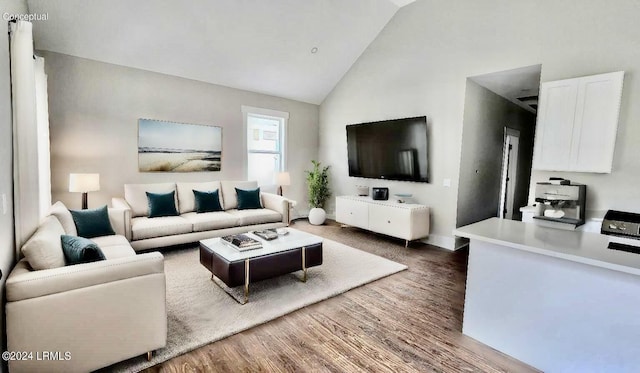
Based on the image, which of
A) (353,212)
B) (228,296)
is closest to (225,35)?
(353,212)

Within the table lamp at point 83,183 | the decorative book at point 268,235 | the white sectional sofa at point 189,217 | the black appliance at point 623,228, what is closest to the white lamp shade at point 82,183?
the table lamp at point 83,183

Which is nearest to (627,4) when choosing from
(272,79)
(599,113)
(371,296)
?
(599,113)

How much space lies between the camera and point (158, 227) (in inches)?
153

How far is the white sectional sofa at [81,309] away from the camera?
1.59 m

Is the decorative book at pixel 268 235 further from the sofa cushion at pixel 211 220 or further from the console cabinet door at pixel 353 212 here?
the console cabinet door at pixel 353 212

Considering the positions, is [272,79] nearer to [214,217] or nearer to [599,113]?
[214,217]

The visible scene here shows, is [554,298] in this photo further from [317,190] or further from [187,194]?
[317,190]

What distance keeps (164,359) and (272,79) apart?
4853mm

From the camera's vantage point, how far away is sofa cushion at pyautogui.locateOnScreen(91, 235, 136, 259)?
107 inches

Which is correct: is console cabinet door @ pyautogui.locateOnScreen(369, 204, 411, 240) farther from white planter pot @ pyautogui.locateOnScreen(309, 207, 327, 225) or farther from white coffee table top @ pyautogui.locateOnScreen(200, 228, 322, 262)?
white coffee table top @ pyautogui.locateOnScreen(200, 228, 322, 262)

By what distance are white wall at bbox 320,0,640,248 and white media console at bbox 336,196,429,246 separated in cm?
35

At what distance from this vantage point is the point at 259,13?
4.22 m

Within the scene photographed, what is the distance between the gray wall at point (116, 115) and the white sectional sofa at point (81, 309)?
274 centimetres

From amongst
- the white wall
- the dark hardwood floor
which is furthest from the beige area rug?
the white wall
